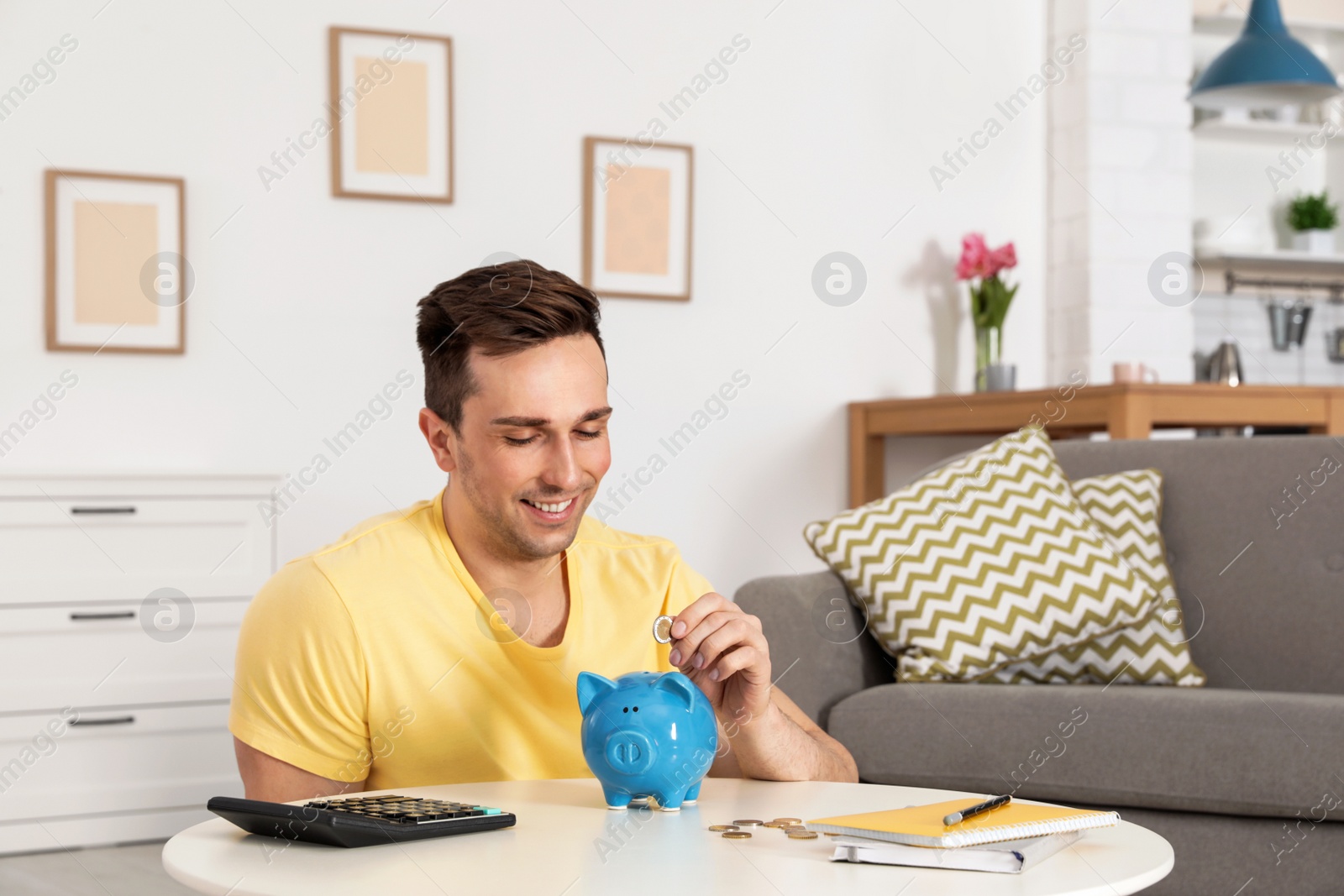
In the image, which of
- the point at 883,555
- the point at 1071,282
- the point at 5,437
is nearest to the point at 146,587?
the point at 5,437

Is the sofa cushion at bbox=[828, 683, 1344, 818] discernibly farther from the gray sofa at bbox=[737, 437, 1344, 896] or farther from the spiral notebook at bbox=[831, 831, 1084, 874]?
the spiral notebook at bbox=[831, 831, 1084, 874]

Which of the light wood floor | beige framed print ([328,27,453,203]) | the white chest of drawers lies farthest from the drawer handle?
beige framed print ([328,27,453,203])

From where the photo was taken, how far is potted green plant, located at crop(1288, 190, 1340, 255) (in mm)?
5156

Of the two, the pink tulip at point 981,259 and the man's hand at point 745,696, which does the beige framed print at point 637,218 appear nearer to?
the pink tulip at point 981,259

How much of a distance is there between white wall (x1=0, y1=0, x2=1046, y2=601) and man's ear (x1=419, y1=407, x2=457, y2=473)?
1.83 meters

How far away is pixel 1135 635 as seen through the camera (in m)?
2.40

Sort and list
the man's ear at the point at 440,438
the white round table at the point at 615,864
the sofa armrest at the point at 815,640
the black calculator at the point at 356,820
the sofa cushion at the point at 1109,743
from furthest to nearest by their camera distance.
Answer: the sofa armrest at the point at 815,640 < the sofa cushion at the point at 1109,743 < the man's ear at the point at 440,438 < the black calculator at the point at 356,820 < the white round table at the point at 615,864

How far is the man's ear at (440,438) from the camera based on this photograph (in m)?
1.50

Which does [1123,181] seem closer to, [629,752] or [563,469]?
[563,469]

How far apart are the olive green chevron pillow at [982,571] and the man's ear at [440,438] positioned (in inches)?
44.4

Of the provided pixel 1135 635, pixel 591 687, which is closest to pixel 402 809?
pixel 591 687

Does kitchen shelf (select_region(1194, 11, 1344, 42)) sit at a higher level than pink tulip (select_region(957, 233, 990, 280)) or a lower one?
higher

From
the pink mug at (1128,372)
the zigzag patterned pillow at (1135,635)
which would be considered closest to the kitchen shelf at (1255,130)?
the pink mug at (1128,372)

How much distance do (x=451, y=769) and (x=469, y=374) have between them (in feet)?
1.38
